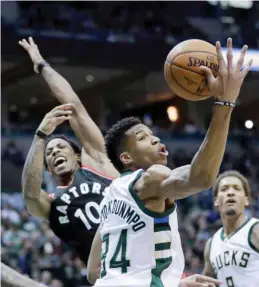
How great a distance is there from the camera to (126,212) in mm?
3766

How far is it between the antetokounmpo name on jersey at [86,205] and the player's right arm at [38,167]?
0.12 metres

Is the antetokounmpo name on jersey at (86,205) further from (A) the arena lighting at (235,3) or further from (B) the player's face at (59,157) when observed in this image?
(A) the arena lighting at (235,3)

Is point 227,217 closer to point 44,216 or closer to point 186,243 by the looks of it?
point 44,216

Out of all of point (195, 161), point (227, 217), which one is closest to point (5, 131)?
point (227, 217)

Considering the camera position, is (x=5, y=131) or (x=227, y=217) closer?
(x=227, y=217)

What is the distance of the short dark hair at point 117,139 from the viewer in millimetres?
4105

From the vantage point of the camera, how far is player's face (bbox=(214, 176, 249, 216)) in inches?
→ 237

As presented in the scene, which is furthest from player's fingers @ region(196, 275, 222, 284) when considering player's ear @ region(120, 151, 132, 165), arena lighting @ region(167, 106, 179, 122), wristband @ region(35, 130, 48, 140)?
arena lighting @ region(167, 106, 179, 122)

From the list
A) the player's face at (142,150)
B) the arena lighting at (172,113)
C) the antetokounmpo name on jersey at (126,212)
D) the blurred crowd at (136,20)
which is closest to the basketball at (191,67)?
the player's face at (142,150)

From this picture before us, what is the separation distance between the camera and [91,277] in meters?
4.54

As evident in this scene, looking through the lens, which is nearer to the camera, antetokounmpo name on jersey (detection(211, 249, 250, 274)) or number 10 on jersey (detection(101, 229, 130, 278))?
number 10 on jersey (detection(101, 229, 130, 278))

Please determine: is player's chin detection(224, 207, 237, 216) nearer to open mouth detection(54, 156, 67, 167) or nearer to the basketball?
open mouth detection(54, 156, 67, 167)

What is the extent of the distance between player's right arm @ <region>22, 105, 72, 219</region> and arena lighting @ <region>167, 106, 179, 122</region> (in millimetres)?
18859

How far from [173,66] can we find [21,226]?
382 inches
